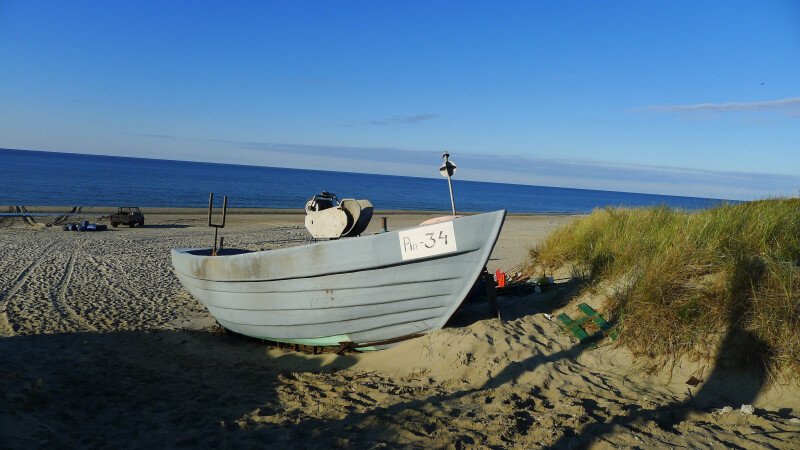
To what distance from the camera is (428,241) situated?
5406 mm

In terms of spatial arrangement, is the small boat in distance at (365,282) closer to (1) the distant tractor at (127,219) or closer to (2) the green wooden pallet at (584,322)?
(2) the green wooden pallet at (584,322)

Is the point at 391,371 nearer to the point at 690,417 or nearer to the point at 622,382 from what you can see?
the point at 622,382

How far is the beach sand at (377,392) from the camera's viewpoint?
4121 mm

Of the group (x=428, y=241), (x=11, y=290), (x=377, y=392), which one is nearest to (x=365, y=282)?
(x=428, y=241)

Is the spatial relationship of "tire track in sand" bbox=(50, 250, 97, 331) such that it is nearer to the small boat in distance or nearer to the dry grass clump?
the small boat in distance

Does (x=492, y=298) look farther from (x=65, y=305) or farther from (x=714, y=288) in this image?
(x=65, y=305)

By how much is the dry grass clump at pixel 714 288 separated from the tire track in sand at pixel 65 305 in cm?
713

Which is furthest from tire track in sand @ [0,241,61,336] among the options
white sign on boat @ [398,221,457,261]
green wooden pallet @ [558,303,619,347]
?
green wooden pallet @ [558,303,619,347]

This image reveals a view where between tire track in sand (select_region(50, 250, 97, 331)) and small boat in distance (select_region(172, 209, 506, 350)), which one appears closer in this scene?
small boat in distance (select_region(172, 209, 506, 350))

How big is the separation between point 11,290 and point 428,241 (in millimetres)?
8499

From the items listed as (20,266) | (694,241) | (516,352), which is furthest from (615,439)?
(20,266)

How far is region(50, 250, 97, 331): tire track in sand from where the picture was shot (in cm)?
810

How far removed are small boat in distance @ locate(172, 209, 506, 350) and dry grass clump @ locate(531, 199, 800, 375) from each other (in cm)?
184

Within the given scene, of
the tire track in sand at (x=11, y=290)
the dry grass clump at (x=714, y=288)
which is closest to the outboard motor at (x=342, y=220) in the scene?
the dry grass clump at (x=714, y=288)
